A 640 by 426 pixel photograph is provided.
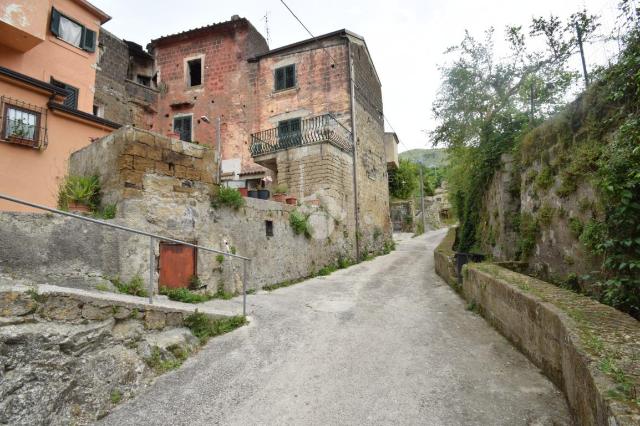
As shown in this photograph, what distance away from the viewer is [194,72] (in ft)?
59.9

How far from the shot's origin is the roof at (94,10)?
1253 centimetres

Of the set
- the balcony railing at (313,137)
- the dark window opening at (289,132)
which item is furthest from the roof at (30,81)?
the dark window opening at (289,132)

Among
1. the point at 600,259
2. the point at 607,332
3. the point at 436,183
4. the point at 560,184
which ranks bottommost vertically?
the point at 607,332

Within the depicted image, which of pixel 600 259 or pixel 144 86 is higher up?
pixel 144 86

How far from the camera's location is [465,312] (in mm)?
5961

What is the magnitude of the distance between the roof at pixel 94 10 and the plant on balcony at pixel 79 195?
37.1 feet

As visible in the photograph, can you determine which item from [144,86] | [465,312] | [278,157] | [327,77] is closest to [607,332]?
[465,312]

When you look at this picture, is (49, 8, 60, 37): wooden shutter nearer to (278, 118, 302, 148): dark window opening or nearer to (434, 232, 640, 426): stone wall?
(278, 118, 302, 148): dark window opening

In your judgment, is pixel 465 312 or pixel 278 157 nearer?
pixel 465 312

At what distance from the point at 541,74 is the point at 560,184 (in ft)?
13.9

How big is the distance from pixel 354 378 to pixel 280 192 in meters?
8.53

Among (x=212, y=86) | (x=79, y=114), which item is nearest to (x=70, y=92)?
(x=79, y=114)

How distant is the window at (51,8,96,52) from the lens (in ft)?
38.1

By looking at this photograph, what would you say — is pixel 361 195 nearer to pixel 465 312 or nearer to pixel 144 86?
pixel 465 312
